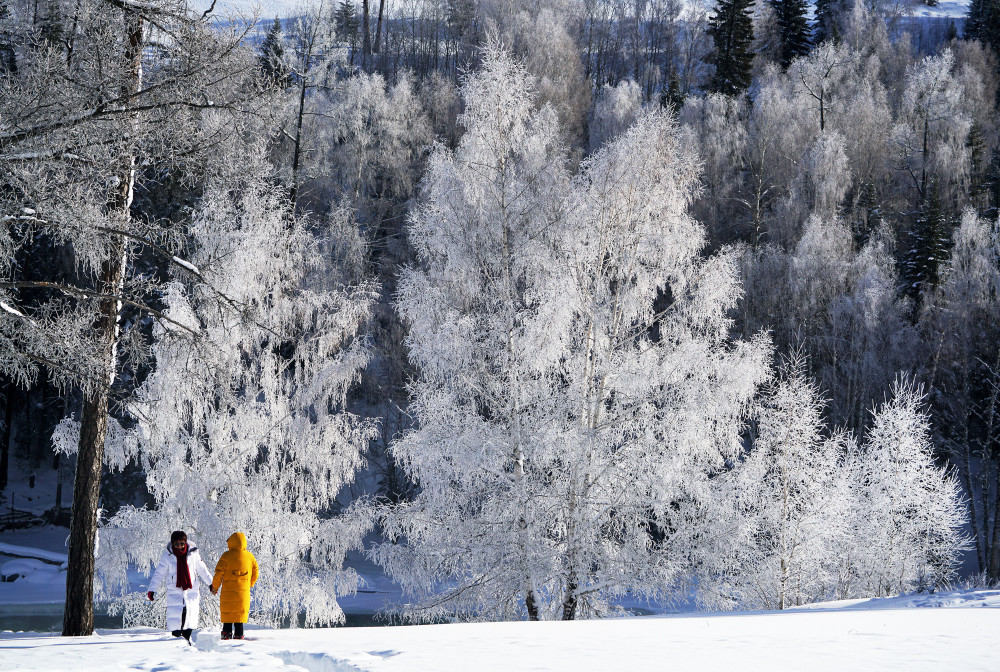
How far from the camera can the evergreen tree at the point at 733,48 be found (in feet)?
150

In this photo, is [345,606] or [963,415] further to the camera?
[963,415]

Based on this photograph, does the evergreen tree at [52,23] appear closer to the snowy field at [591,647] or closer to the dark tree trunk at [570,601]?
the snowy field at [591,647]

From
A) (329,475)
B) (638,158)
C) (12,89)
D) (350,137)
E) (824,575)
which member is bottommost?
(824,575)

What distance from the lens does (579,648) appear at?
6.36 m

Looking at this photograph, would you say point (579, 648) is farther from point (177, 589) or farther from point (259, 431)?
point (259, 431)

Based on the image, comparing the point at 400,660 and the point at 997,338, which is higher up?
the point at 997,338

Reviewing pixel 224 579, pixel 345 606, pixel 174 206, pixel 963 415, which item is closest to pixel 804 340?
pixel 963 415

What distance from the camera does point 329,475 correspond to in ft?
46.5

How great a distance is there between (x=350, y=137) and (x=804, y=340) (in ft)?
61.0

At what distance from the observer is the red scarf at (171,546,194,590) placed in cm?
747

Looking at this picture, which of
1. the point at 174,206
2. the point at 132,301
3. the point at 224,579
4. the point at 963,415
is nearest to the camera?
the point at 132,301

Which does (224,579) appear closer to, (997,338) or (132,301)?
(132,301)

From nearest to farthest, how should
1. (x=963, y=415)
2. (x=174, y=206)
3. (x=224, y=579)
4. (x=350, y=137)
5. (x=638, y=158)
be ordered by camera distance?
1. (x=224, y=579)
2. (x=638, y=158)
3. (x=174, y=206)
4. (x=963, y=415)
5. (x=350, y=137)

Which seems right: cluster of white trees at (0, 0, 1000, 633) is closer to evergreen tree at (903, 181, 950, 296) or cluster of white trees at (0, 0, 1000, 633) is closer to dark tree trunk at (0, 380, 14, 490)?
dark tree trunk at (0, 380, 14, 490)
